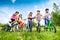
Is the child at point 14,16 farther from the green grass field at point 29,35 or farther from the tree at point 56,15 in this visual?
the tree at point 56,15

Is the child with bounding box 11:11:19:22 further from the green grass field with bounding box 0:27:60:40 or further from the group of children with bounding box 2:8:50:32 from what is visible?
the green grass field with bounding box 0:27:60:40

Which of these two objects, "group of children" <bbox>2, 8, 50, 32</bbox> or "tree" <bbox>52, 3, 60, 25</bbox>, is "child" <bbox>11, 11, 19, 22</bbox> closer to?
"group of children" <bbox>2, 8, 50, 32</bbox>

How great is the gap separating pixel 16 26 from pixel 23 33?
5.2 inches

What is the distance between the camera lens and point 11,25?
230cm

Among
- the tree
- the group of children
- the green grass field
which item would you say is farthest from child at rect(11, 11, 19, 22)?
the tree

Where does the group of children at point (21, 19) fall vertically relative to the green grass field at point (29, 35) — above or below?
above

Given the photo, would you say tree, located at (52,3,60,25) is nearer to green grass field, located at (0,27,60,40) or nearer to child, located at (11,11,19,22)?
green grass field, located at (0,27,60,40)

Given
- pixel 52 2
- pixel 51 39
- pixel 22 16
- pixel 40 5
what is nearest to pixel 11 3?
pixel 22 16

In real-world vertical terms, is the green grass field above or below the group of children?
below

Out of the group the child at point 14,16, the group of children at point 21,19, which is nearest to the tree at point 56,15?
the group of children at point 21,19

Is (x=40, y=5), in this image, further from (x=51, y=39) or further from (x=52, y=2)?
(x=51, y=39)

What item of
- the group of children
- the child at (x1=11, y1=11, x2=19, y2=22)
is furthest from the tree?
the child at (x1=11, y1=11, x2=19, y2=22)

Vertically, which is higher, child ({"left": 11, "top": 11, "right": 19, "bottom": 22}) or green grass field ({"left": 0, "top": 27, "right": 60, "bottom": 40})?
child ({"left": 11, "top": 11, "right": 19, "bottom": 22})

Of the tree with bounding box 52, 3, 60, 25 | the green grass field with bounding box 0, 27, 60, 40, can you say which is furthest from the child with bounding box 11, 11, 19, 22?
the tree with bounding box 52, 3, 60, 25
